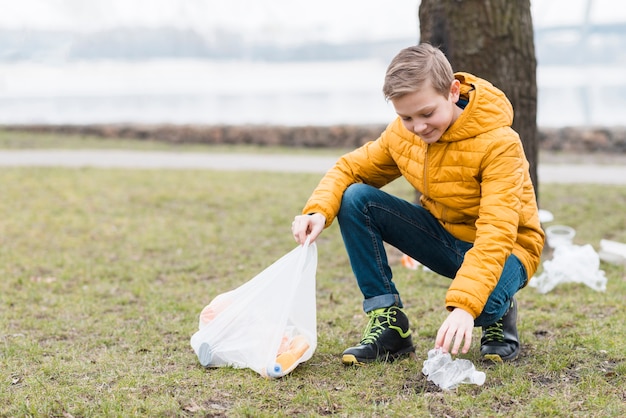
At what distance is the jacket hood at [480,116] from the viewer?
109 inches

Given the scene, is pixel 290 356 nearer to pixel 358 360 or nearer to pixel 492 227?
pixel 358 360

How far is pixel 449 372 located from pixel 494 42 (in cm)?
260

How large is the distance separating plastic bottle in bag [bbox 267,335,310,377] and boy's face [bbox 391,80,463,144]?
89 cm

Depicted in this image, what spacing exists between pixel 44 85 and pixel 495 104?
1432 centimetres

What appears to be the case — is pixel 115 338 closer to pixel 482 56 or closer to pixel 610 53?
pixel 482 56

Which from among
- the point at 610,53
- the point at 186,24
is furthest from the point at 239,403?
the point at 186,24

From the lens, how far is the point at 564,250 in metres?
4.52

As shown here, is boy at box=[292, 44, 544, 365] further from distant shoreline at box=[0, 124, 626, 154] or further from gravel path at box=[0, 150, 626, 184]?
distant shoreline at box=[0, 124, 626, 154]

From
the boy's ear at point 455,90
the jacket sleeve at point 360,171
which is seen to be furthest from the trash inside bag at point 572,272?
the boy's ear at point 455,90

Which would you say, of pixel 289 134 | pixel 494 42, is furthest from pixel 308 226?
pixel 289 134

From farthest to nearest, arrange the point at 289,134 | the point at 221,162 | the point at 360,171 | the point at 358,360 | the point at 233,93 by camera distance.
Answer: the point at 233,93
the point at 289,134
the point at 221,162
the point at 360,171
the point at 358,360

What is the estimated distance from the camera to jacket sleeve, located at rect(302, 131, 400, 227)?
9.93ft

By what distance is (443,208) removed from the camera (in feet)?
9.84

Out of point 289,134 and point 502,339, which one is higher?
point 502,339
